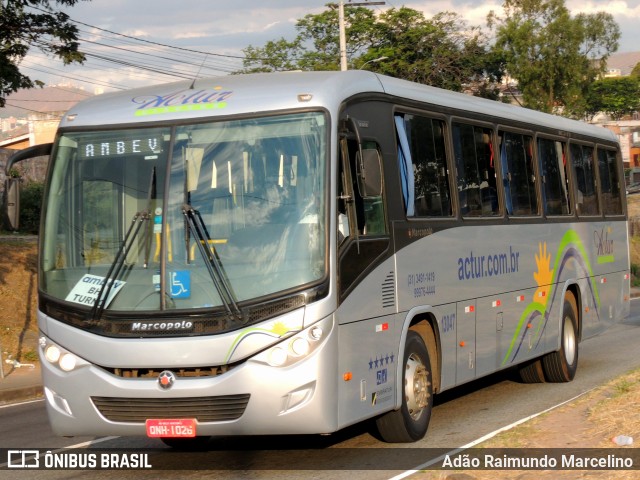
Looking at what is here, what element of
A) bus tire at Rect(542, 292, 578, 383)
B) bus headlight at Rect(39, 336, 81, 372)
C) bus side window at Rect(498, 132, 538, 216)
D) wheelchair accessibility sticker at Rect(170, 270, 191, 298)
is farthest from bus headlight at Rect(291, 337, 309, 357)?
bus tire at Rect(542, 292, 578, 383)

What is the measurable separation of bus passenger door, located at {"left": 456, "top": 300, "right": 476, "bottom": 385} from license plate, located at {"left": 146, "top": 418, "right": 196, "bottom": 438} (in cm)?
370

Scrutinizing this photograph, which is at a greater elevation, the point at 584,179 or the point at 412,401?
the point at 584,179

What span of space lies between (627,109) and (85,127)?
14285 cm

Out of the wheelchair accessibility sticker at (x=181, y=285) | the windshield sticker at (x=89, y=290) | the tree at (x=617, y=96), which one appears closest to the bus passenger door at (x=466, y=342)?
the wheelchair accessibility sticker at (x=181, y=285)

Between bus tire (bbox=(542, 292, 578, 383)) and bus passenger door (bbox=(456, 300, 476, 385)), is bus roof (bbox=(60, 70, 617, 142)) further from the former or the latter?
bus tire (bbox=(542, 292, 578, 383))

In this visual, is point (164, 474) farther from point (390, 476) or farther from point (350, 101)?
point (350, 101)

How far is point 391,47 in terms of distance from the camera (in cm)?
5828

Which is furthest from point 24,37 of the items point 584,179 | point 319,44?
point 319,44

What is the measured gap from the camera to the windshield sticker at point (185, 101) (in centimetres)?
919

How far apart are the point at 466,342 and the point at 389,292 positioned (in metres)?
2.09

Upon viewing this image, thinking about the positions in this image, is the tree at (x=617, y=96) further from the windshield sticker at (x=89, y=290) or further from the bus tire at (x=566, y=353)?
the windshield sticker at (x=89, y=290)

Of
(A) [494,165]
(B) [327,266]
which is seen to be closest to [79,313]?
(B) [327,266]

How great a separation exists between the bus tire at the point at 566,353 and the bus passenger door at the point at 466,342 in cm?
332

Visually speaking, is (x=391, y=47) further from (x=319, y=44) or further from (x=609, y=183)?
(x=609, y=183)
